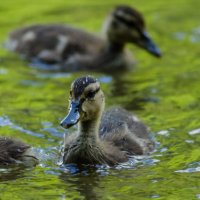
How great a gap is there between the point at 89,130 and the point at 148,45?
14.1ft

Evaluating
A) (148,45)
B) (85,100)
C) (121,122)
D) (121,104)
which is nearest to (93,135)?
(85,100)

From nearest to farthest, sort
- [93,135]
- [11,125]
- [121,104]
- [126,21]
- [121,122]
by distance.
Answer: [93,135]
[121,122]
[11,125]
[121,104]
[126,21]

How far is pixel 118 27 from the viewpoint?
1207 centimetres

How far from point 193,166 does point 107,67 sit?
4.39 meters

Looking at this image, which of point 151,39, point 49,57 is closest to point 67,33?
point 49,57

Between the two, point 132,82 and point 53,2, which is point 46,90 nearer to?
point 132,82

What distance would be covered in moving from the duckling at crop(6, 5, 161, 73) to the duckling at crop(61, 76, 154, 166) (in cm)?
347

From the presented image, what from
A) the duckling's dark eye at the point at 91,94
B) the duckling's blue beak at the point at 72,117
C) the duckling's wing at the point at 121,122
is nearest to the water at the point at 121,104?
the duckling's wing at the point at 121,122

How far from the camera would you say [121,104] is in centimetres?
978

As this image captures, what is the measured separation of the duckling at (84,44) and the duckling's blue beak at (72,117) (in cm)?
412

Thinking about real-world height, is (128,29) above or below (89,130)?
above

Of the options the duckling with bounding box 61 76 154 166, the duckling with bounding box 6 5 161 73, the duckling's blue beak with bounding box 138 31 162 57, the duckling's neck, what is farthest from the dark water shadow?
the duckling's blue beak with bounding box 138 31 162 57

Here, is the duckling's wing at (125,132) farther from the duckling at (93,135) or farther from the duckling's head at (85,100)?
the duckling's head at (85,100)

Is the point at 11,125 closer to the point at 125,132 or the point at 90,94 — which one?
the point at 125,132
